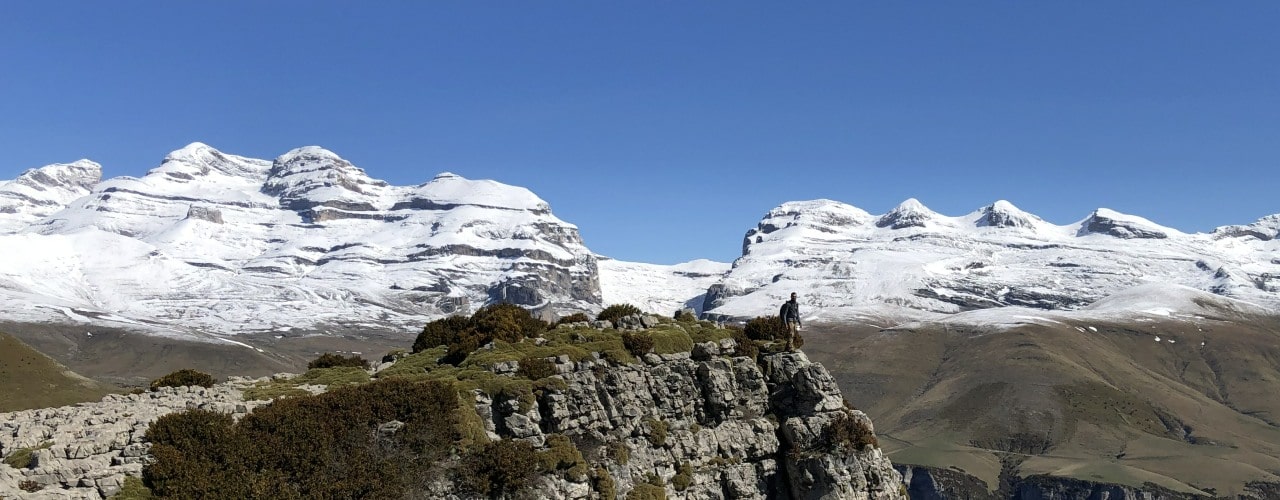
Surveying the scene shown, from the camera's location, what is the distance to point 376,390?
4400 centimetres

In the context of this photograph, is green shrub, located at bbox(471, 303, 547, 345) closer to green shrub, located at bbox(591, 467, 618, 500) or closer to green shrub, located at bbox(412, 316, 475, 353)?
green shrub, located at bbox(412, 316, 475, 353)

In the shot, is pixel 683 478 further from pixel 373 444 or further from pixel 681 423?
pixel 373 444

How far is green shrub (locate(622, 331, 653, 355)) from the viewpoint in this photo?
52.6 metres

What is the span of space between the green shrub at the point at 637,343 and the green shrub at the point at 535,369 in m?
5.76

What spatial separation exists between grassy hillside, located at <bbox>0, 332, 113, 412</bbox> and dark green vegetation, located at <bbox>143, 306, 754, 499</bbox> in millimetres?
48425

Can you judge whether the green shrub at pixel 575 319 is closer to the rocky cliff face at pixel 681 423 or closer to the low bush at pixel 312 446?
the rocky cliff face at pixel 681 423

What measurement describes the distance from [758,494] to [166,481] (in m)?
27.6

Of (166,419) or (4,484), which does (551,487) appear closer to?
(166,419)

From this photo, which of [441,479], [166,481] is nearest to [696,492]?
[441,479]

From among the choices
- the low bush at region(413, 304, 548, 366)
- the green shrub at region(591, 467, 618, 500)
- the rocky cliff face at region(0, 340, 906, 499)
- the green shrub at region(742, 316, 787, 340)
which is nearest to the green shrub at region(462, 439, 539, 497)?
the rocky cliff face at region(0, 340, 906, 499)

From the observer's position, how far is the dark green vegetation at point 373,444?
125ft

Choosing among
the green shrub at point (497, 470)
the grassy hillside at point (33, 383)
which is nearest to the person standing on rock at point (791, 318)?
the green shrub at point (497, 470)

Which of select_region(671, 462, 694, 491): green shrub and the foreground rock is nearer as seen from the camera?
the foreground rock

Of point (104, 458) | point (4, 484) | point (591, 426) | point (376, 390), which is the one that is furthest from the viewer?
point (591, 426)
